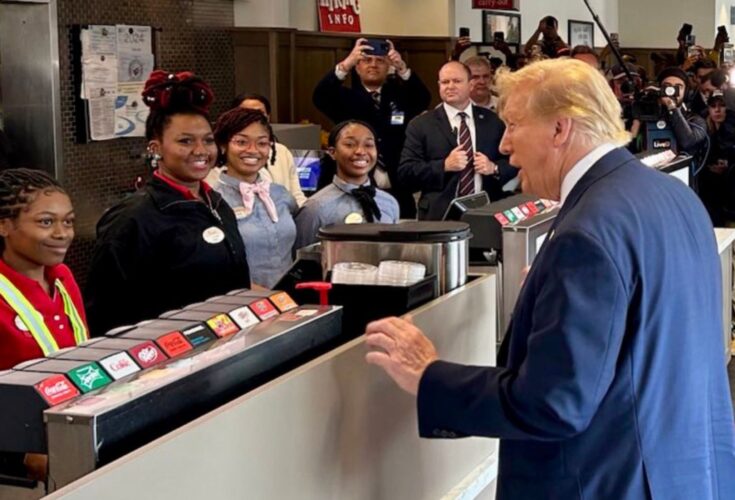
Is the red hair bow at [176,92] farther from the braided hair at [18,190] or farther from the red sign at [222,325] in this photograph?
the red sign at [222,325]

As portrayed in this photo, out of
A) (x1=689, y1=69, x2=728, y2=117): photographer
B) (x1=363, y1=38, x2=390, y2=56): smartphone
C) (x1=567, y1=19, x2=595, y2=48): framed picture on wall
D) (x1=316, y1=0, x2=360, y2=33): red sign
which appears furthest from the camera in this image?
(x1=567, y1=19, x2=595, y2=48): framed picture on wall

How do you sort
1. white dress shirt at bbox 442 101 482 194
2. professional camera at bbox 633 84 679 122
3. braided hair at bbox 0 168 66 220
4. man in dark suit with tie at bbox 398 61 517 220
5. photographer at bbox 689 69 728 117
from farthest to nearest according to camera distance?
photographer at bbox 689 69 728 117 < professional camera at bbox 633 84 679 122 < white dress shirt at bbox 442 101 482 194 < man in dark suit with tie at bbox 398 61 517 220 < braided hair at bbox 0 168 66 220

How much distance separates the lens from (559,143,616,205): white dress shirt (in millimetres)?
1707

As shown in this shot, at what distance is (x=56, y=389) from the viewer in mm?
1400

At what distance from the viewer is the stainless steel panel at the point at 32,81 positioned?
19.4 ft

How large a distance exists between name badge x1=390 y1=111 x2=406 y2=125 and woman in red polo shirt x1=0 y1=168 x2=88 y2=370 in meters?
2.98

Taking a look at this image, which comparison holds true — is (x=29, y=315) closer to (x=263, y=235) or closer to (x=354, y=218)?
(x=263, y=235)

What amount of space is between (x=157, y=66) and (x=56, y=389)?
5.71 meters

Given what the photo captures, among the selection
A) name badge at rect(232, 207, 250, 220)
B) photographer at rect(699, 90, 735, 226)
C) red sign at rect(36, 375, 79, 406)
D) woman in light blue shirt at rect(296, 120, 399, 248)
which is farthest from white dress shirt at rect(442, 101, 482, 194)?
red sign at rect(36, 375, 79, 406)

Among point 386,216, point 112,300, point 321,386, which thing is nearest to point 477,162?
point 386,216

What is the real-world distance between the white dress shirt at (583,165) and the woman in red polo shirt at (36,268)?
1114 mm

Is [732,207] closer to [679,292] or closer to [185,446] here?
[679,292]

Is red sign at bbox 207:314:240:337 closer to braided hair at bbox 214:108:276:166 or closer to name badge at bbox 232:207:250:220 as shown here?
name badge at bbox 232:207:250:220

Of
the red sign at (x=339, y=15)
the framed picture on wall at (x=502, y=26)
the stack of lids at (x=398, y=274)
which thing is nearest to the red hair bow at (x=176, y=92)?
the stack of lids at (x=398, y=274)
